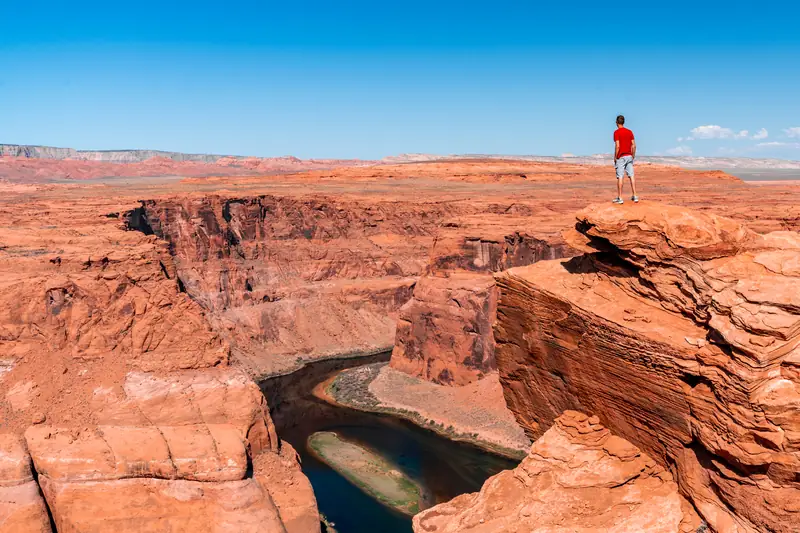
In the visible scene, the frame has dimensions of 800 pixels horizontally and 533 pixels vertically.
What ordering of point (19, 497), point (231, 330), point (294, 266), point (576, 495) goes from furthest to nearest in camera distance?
point (294, 266) < point (231, 330) < point (19, 497) < point (576, 495)

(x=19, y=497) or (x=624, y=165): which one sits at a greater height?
(x=624, y=165)

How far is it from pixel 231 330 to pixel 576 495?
68442 mm

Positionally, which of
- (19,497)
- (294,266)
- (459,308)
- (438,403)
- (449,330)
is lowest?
(438,403)

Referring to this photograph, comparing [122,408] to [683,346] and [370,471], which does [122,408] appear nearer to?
[370,471]

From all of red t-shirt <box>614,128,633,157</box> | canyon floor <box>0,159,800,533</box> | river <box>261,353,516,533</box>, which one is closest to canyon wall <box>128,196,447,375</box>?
canyon floor <box>0,159,800,533</box>

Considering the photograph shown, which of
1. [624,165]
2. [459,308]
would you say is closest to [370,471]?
[459,308]

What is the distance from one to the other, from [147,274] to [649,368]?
36078 mm

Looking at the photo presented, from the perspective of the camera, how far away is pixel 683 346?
12.7m

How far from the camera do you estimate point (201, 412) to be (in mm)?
32719

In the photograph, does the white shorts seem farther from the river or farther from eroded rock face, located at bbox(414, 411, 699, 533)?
the river

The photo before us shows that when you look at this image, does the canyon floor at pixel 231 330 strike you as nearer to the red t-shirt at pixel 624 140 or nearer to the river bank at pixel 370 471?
the red t-shirt at pixel 624 140

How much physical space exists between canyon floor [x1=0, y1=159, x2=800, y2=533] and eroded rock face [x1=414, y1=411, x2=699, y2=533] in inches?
5.1

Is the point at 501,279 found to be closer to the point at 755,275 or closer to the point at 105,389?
the point at 755,275

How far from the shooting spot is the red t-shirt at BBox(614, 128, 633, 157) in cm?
1825
